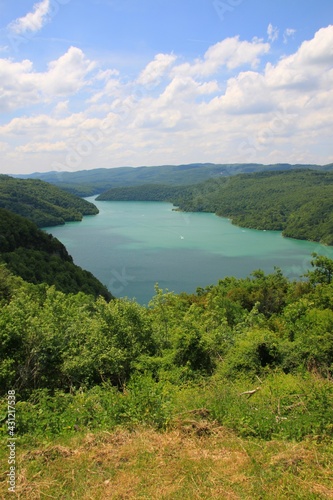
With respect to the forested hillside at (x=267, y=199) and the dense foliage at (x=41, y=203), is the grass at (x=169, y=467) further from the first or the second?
the dense foliage at (x=41, y=203)

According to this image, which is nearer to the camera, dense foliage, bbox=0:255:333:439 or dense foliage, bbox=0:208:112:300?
dense foliage, bbox=0:255:333:439

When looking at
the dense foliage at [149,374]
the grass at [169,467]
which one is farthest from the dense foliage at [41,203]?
the grass at [169,467]

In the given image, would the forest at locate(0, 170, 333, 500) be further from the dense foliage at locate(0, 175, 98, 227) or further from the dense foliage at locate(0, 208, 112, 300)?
the dense foliage at locate(0, 175, 98, 227)

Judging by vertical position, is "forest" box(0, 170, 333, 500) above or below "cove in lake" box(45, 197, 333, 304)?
above

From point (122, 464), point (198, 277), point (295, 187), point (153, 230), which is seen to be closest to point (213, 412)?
point (122, 464)

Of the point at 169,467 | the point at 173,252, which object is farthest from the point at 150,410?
the point at 173,252

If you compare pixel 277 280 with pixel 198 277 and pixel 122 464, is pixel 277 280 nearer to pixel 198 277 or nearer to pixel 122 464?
pixel 198 277

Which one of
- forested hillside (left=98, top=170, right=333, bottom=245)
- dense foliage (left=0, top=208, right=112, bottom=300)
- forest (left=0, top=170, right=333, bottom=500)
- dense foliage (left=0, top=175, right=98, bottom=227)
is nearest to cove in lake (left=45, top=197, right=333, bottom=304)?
dense foliage (left=0, top=175, right=98, bottom=227)
